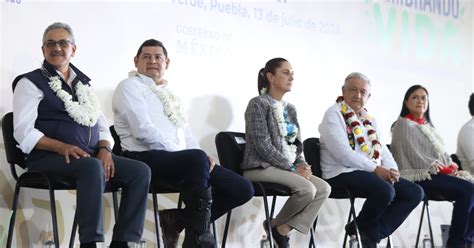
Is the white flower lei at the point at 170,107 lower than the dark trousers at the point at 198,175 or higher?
higher

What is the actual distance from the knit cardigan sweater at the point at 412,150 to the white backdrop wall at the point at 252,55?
1.94 feet

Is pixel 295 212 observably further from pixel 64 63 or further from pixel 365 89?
pixel 64 63

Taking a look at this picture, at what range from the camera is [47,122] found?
342 cm

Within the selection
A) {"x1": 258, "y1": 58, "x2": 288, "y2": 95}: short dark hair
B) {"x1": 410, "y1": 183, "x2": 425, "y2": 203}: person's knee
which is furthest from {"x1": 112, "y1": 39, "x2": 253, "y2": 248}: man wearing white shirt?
{"x1": 410, "y1": 183, "x2": 425, "y2": 203}: person's knee

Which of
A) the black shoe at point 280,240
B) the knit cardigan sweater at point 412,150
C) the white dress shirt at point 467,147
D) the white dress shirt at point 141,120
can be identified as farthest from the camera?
→ the white dress shirt at point 467,147

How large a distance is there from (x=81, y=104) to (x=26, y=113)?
0.96 feet

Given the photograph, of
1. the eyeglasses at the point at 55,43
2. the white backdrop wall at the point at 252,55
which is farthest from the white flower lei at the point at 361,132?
the eyeglasses at the point at 55,43

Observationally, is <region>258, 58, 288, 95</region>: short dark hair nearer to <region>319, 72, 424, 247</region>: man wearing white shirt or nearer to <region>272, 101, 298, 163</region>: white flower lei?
<region>272, 101, 298, 163</region>: white flower lei

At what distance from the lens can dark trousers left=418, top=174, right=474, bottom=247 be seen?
4.82 metres

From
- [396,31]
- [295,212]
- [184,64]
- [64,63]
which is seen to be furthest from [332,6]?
[64,63]

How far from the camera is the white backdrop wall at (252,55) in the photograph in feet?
12.6

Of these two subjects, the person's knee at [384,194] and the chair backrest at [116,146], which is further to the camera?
the person's knee at [384,194]

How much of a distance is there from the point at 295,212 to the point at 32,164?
1.53 m

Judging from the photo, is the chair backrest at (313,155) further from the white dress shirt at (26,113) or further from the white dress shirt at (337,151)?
the white dress shirt at (26,113)
